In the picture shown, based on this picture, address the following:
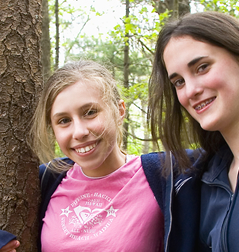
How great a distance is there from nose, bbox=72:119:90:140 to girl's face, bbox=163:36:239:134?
0.65 m

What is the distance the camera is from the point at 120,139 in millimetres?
2428

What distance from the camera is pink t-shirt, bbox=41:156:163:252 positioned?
1851 millimetres

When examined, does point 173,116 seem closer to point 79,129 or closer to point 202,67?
point 202,67

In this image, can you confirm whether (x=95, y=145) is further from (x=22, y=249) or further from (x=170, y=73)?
(x=22, y=249)

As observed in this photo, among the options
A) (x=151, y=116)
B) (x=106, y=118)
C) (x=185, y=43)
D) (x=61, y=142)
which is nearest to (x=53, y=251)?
(x=61, y=142)

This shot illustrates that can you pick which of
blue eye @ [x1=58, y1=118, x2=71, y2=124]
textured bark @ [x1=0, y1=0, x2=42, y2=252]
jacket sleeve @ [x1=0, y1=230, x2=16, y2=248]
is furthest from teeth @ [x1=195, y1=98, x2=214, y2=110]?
jacket sleeve @ [x1=0, y1=230, x2=16, y2=248]

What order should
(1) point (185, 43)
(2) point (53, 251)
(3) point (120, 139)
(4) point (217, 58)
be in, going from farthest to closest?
(3) point (120, 139), (2) point (53, 251), (1) point (185, 43), (4) point (217, 58)

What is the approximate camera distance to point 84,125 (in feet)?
6.29

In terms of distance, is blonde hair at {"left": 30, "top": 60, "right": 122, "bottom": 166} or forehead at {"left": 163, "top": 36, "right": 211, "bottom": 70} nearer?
forehead at {"left": 163, "top": 36, "right": 211, "bottom": 70}

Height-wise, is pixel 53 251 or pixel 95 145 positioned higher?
pixel 95 145

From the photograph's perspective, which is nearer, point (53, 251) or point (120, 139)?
point (53, 251)

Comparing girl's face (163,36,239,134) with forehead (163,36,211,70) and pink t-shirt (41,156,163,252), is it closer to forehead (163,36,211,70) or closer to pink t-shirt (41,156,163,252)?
forehead (163,36,211,70)

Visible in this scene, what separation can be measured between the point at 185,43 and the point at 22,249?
5.57 ft

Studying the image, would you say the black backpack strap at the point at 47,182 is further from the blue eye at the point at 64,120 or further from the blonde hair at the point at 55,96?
the blue eye at the point at 64,120
